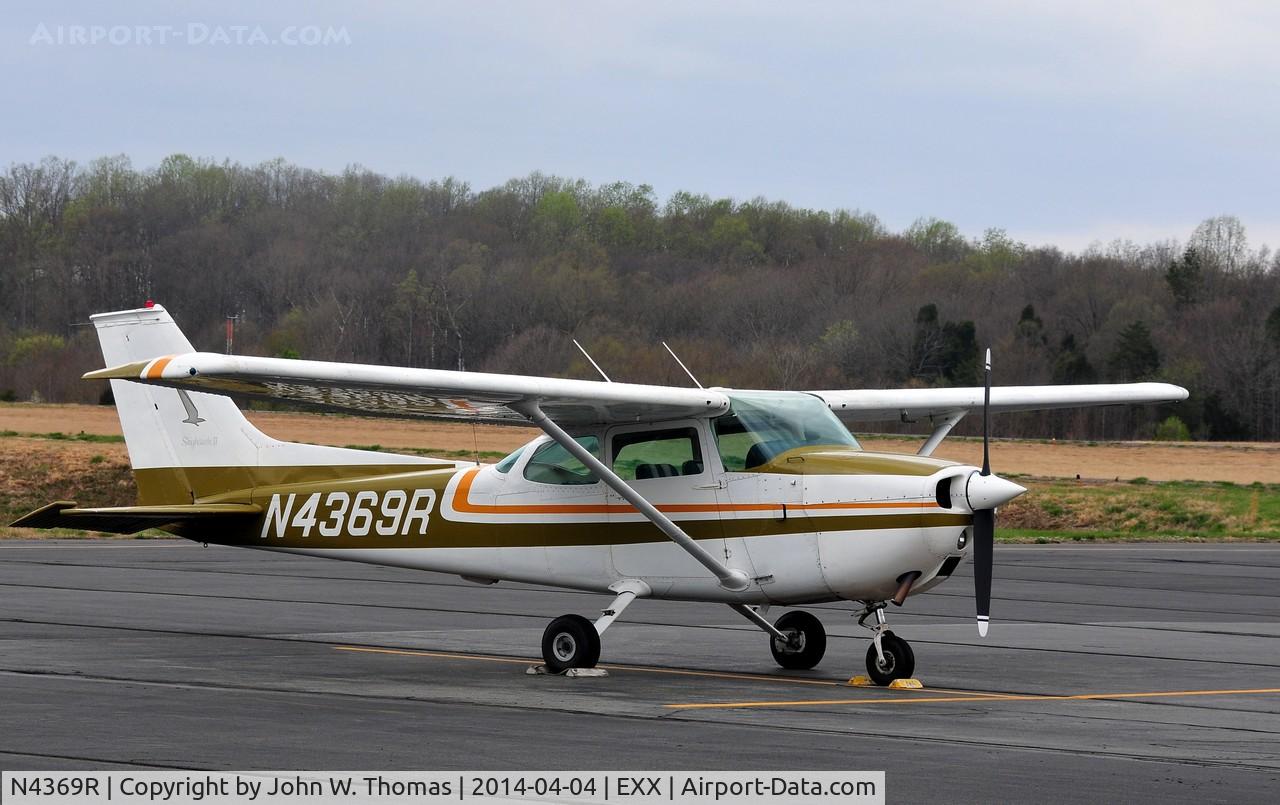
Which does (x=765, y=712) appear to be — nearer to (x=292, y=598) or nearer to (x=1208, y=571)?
(x=292, y=598)

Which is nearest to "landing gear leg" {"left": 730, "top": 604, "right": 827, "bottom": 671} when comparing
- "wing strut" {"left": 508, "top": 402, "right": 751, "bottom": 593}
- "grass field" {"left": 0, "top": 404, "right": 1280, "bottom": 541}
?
"wing strut" {"left": 508, "top": 402, "right": 751, "bottom": 593}

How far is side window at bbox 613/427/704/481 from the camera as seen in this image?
1259 centimetres

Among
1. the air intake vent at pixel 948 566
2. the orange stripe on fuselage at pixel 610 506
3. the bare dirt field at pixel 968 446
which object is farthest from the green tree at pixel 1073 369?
the air intake vent at pixel 948 566

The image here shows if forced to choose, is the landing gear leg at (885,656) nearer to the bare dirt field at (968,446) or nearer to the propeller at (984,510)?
the propeller at (984,510)

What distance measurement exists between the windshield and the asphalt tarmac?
1774 millimetres

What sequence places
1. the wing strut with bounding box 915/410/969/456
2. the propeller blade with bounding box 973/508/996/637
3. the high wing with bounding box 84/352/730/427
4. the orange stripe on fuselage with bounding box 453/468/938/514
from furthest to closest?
the wing strut with bounding box 915/410/969/456 → the orange stripe on fuselage with bounding box 453/468/938/514 → the propeller blade with bounding box 973/508/996/637 → the high wing with bounding box 84/352/730/427

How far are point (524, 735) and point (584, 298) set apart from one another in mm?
60464

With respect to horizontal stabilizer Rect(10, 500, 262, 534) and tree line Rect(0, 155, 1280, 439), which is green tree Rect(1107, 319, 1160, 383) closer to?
tree line Rect(0, 155, 1280, 439)

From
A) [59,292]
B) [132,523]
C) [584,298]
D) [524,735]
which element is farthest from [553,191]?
[524,735]

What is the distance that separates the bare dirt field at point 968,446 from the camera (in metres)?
42.9

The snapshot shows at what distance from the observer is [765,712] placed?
10.4 metres

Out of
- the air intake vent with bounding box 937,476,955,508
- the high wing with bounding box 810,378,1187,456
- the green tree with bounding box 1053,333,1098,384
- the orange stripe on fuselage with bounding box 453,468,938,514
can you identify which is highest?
the green tree with bounding box 1053,333,1098,384

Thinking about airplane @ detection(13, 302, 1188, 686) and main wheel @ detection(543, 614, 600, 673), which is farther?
main wheel @ detection(543, 614, 600, 673)

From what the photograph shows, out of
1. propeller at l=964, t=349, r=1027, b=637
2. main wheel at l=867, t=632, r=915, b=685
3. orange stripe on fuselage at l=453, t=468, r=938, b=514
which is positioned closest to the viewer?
propeller at l=964, t=349, r=1027, b=637
